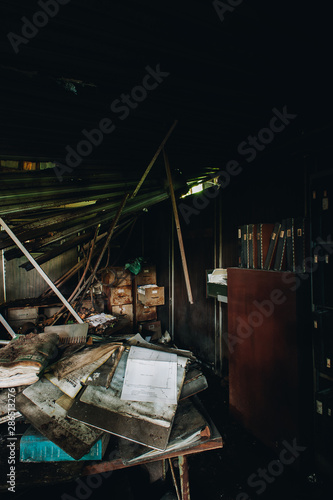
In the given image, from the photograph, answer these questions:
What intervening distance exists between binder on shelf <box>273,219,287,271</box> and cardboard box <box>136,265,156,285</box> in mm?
3573

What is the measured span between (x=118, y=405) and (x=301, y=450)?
2014mm

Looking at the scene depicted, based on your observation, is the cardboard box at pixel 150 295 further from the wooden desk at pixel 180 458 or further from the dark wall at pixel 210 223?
the wooden desk at pixel 180 458

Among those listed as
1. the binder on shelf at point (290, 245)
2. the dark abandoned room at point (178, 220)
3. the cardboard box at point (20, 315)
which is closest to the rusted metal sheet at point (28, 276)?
the cardboard box at point (20, 315)

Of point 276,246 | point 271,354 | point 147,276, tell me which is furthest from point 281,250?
point 147,276

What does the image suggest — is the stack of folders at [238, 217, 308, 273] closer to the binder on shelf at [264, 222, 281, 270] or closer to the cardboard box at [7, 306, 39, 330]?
the binder on shelf at [264, 222, 281, 270]

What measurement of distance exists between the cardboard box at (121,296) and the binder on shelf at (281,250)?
3.78 meters

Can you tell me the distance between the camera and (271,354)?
8.16 ft

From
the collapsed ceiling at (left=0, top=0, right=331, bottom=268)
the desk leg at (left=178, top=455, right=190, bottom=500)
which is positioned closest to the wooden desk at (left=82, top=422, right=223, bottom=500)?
the desk leg at (left=178, top=455, right=190, bottom=500)

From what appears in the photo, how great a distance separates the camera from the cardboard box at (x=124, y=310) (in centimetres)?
536

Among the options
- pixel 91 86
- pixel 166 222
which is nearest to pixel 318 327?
pixel 91 86

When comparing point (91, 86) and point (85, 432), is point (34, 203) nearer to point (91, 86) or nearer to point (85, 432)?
point (91, 86)

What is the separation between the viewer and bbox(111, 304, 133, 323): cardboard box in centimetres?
536

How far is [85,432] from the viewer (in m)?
1.34

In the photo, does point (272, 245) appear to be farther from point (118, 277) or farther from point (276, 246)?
point (118, 277)
